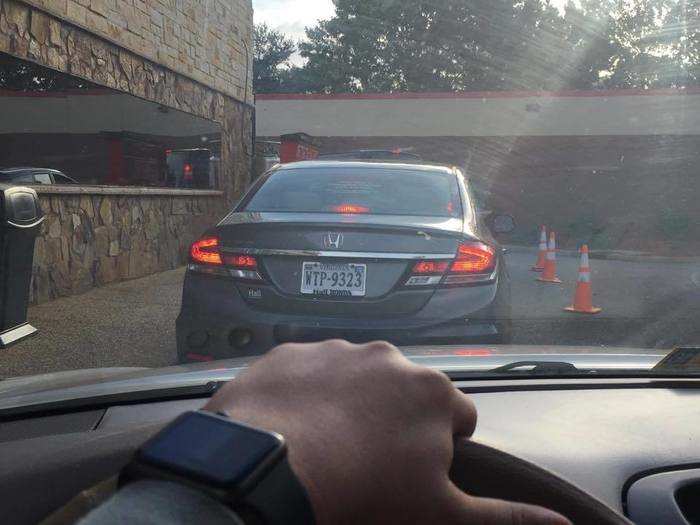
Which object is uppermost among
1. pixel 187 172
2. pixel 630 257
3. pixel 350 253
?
pixel 350 253

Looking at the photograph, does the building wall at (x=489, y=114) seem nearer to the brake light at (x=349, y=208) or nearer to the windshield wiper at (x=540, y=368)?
the brake light at (x=349, y=208)

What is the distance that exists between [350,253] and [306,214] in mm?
512

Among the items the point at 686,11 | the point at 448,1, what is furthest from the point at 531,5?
the point at 686,11

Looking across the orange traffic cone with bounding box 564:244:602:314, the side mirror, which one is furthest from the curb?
the side mirror

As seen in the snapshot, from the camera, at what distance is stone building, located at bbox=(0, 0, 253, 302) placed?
8836 mm

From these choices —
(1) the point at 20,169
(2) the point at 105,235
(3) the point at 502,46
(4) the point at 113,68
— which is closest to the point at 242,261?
(1) the point at 20,169

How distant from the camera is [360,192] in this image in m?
5.13

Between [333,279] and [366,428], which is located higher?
[366,428]

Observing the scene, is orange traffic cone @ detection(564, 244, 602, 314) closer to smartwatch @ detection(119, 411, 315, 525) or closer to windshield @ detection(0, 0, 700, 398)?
windshield @ detection(0, 0, 700, 398)

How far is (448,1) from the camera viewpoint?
1759 inches

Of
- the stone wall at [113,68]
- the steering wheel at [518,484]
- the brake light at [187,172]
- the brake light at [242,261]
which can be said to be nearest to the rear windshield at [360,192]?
the brake light at [242,261]

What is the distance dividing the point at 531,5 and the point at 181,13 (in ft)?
123

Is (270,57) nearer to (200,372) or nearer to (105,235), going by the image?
(105,235)

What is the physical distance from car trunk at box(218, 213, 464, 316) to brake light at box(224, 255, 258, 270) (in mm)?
36
